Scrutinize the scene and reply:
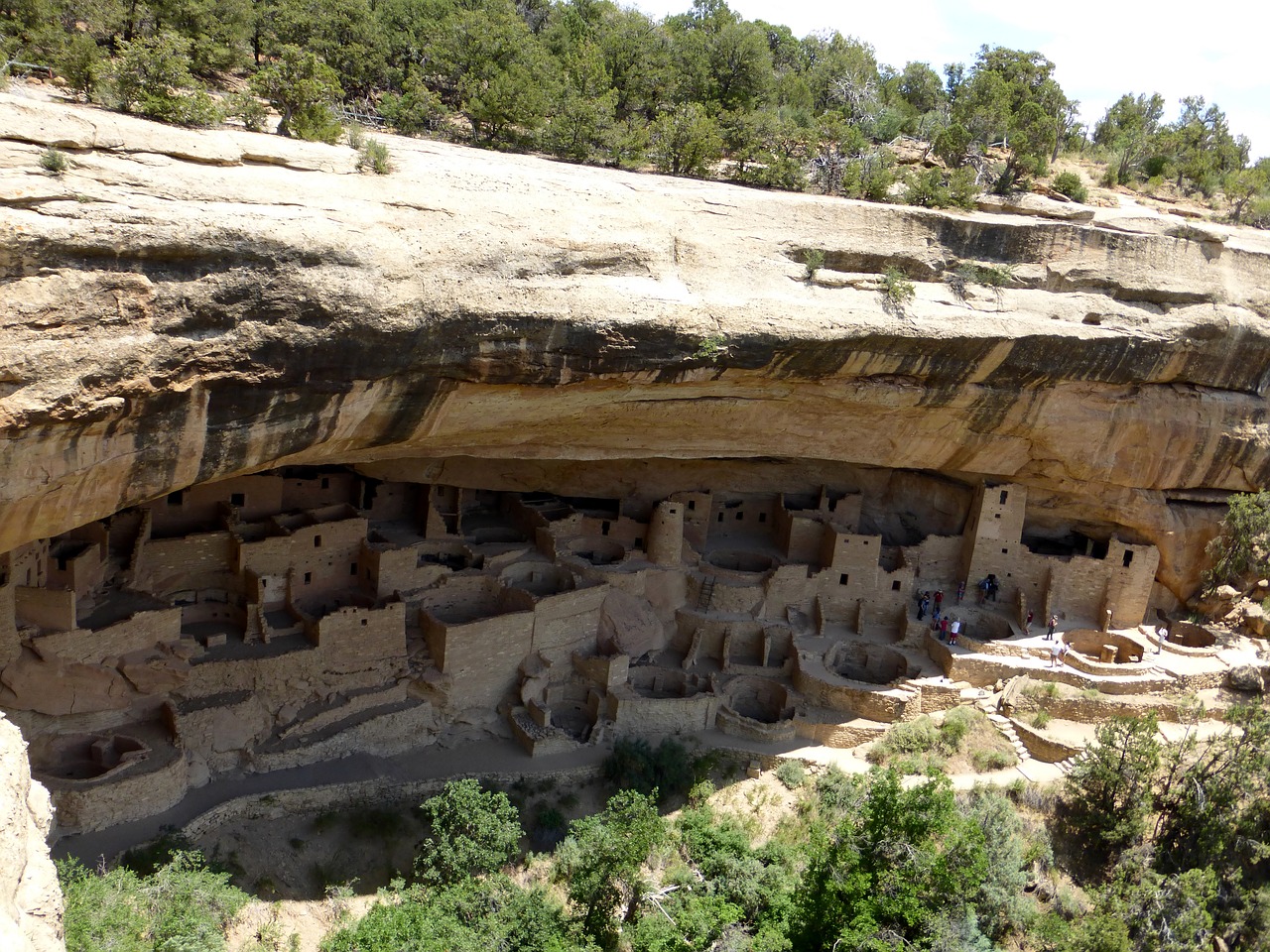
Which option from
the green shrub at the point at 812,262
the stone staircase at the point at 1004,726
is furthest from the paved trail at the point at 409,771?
the green shrub at the point at 812,262

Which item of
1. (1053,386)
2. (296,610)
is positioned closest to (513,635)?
(296,610)

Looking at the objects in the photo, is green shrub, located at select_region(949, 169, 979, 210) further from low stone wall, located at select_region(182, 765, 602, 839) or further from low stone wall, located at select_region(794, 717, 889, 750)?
low stone wall, located at select_region(182, 765, 602, 839)

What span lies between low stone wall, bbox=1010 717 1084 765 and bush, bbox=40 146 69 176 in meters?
16.4

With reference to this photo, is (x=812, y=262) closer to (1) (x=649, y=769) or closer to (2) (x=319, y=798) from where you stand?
(1) (x=649, y=769)

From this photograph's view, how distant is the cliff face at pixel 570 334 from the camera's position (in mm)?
9750

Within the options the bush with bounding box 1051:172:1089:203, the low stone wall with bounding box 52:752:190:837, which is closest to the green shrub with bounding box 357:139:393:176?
the low stone wall with bounding box 52:752:190:837

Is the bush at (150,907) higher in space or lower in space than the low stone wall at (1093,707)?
lower

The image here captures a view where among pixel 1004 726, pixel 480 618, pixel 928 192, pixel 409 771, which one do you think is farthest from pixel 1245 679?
pixel 409 771

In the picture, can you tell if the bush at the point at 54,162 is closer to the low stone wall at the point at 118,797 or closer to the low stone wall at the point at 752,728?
the low stone wall at the point at 118,797

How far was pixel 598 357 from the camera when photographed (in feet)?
43.1

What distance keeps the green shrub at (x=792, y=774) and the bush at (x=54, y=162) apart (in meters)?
13.4

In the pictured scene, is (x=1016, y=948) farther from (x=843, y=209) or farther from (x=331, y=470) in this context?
(x=331, y=470)

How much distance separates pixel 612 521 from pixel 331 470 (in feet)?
17.6

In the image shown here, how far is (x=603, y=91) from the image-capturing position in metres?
21.2
